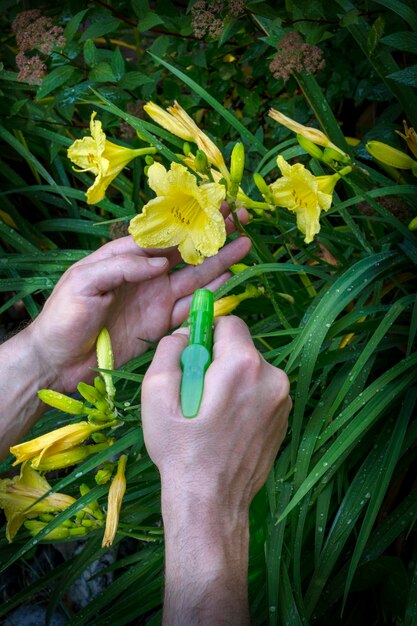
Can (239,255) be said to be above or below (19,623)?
above

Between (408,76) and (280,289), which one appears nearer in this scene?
(408,76)

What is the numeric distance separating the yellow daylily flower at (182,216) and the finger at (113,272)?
0.24 ft

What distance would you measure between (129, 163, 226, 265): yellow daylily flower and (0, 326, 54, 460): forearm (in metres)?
0.40

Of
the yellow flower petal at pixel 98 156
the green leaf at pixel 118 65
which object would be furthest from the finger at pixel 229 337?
the green leaf at pixel 118 65

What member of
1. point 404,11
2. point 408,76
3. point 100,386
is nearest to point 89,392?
point 100,386

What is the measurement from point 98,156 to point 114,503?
0.63 m

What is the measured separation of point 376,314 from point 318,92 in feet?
1.61

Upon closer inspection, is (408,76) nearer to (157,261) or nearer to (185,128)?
(185,128)

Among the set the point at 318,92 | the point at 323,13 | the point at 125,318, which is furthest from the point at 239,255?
the point at 323,13

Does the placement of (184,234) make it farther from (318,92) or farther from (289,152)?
(318,92)

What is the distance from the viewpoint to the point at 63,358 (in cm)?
152

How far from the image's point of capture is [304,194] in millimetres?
1278

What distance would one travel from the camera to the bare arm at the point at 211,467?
3.35 ft

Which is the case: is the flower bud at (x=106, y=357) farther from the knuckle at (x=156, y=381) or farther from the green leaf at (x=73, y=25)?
the green leaf at (x=73, y=25)
